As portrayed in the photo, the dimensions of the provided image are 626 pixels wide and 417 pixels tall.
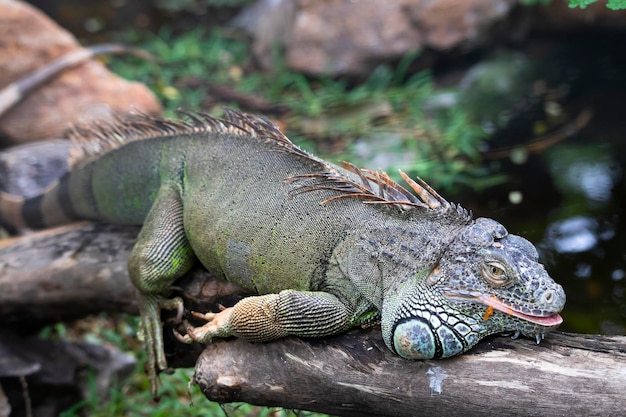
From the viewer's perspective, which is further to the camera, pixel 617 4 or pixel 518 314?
pixel 617 4

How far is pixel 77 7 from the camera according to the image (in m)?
10.7

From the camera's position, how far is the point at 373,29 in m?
7.27

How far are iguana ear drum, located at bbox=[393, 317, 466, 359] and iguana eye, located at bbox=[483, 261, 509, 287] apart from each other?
0.73ft

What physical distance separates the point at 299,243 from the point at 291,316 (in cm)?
34

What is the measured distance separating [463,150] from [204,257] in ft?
9.84

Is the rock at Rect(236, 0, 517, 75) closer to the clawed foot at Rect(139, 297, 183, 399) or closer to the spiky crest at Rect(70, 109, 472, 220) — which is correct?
the spiky crest at Rect(70, 109, 472, 220)

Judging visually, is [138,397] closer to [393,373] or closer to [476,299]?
[393,373]

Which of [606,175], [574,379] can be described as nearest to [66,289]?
[574,379]

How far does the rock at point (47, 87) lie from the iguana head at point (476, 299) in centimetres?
446

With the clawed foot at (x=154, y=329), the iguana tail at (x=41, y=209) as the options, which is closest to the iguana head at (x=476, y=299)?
the clawed foot at (x=154, y=329)

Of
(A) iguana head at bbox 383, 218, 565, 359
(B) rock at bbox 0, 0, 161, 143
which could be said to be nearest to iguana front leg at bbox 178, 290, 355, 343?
(A) iguana head at bbox 383, 218, 565, 359

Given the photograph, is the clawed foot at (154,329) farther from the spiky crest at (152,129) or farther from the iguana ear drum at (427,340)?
the iguana ear drum at (427,340)

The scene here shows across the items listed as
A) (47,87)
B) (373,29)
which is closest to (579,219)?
(373,29)

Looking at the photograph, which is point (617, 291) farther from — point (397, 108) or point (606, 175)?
point (397, 108)
